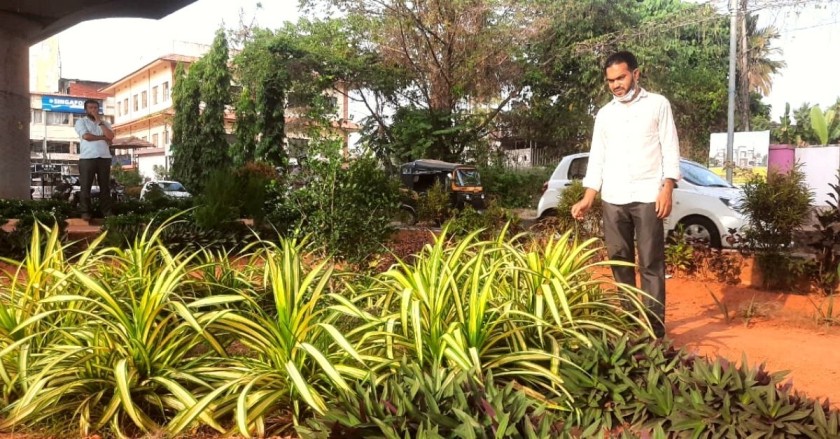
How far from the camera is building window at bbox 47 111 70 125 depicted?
54.2 meters

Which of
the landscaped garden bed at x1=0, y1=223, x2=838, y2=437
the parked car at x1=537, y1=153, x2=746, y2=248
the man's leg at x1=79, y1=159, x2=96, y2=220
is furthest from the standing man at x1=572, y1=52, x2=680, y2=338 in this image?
the man's leg at x1=79, y1=159, x2=96, y2=220

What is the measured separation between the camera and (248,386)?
2.26 metres

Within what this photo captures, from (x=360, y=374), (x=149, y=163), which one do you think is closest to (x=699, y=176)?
(x=360, y=374)

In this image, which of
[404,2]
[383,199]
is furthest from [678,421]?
[404,2]

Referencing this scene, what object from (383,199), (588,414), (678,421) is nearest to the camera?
(678,421)

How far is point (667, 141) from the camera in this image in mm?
3928

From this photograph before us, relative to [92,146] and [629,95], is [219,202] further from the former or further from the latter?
[629,95]

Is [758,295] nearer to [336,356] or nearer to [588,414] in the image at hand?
[588,414]

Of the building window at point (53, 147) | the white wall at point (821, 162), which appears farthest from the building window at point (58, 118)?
the white wall at point (821, 162)

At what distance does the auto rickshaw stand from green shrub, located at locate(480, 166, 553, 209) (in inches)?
234

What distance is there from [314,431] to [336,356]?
1.97 ft

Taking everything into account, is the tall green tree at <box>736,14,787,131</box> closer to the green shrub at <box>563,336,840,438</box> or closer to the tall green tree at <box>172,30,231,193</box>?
the green shrub at <box>563,336,840,438</box>

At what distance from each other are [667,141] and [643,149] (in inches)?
6.0

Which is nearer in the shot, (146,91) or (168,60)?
(168,60)
